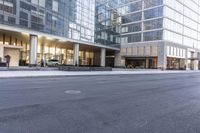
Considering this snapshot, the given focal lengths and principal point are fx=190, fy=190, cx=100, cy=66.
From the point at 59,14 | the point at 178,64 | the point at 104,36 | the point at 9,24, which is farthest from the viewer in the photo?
the point at 178,64

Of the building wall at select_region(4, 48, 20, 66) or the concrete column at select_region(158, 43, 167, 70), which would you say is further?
the concrete column at select_region(158, 43, 167, 70)

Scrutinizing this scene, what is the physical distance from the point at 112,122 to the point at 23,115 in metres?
2.62

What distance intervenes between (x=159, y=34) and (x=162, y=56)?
23.7ft

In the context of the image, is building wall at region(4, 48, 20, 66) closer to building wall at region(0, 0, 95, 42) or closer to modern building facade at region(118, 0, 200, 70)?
building wall at region(0, 0, 95, 42)

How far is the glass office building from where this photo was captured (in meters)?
33.4

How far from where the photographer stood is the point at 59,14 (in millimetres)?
43156

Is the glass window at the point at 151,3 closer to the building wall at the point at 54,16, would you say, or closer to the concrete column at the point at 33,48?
the building wall at the point at 54,16

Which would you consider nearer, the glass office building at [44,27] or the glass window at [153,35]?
the glass office building at [44,27]

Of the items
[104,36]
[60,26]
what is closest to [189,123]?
[60,26]

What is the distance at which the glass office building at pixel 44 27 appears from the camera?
3338 cm

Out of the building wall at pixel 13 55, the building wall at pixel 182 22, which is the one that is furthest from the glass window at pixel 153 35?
the building wall at pixel 13 55

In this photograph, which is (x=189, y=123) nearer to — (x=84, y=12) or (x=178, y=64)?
(x=84, y=12)

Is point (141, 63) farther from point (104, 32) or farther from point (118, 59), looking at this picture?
point (104, 32)

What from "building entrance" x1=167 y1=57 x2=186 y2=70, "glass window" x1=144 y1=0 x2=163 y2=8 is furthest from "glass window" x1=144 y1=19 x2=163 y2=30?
"building entrance" x1=167 y1=57 x2=186 y2=70
